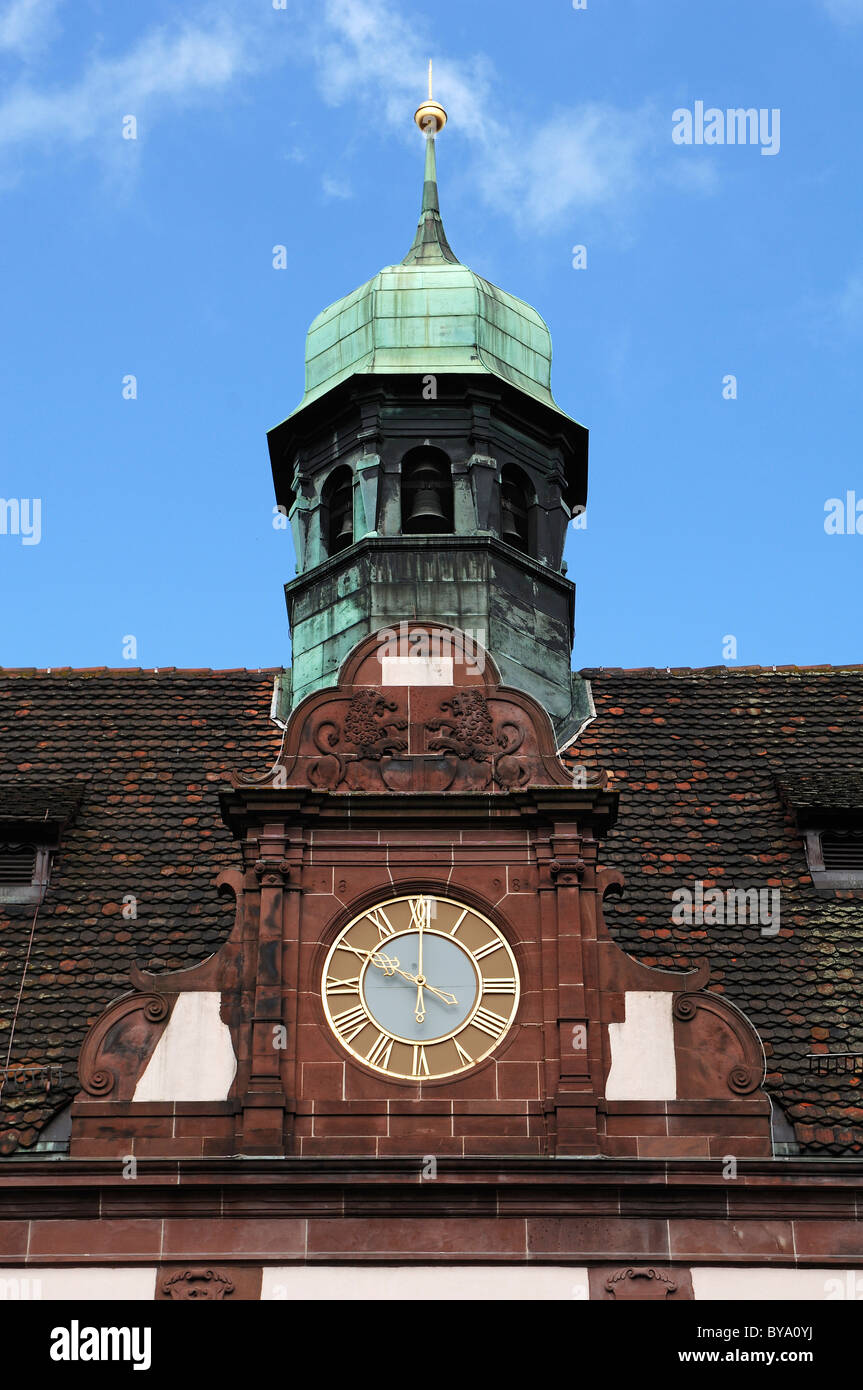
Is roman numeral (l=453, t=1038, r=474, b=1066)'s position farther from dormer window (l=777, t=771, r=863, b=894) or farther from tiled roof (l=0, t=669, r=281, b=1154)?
dormer window (l=777, t=771, r=863, b=894)

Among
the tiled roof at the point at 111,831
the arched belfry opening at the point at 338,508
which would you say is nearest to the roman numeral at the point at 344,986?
the tiled roof at the point at 111,831

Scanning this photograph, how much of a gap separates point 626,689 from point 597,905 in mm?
6160

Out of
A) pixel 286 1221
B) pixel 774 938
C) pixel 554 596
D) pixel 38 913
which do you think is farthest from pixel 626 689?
pixel 286 1221

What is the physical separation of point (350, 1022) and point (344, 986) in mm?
339

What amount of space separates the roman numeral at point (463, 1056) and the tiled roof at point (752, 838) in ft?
8.26

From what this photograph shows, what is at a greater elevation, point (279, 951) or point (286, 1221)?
point (279, 951)

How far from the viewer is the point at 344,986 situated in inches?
922

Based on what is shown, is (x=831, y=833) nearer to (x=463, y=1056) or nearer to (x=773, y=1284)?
(x=463, y=1056)

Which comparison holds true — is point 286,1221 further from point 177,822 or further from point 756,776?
point 756,776
